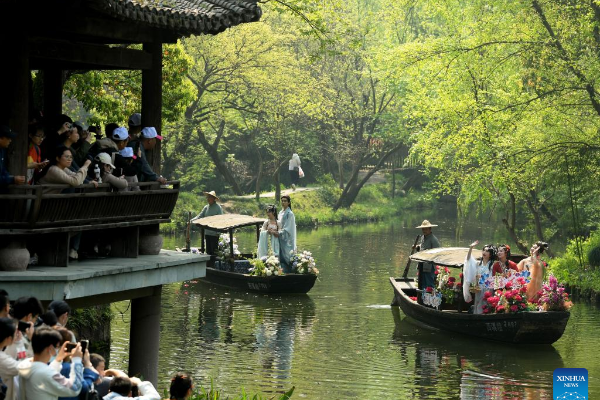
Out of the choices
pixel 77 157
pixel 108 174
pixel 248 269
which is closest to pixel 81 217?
pixel 108 174

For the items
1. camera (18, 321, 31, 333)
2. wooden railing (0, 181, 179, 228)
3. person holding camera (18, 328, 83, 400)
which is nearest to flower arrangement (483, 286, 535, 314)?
wooden railing (0, 181, 179, 228)

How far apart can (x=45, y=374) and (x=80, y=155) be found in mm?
5138

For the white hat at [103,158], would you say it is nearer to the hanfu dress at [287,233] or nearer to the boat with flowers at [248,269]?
the boat with flowers at [248,269]

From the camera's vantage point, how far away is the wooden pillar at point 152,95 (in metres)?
14.8

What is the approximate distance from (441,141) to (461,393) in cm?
1734

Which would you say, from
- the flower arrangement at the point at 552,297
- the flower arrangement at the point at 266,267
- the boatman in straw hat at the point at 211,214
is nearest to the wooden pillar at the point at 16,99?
the flower arrangement at the point at 552,297

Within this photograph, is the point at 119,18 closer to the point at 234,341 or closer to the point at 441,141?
the point at 234,341

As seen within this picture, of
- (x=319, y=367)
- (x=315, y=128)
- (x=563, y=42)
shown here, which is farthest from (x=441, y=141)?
(x=315, y=128)

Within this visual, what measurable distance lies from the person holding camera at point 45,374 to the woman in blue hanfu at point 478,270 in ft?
46.5

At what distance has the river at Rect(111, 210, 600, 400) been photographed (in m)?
19.2

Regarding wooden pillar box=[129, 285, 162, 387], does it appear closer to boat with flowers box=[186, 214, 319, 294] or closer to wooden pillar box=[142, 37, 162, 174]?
wooden pillar box=[142, 37, 162, 174]

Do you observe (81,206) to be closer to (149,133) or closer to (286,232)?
(149,133)

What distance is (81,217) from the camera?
12.8 metres

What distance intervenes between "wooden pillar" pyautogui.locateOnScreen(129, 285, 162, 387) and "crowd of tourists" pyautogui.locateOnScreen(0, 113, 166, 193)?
173cm
